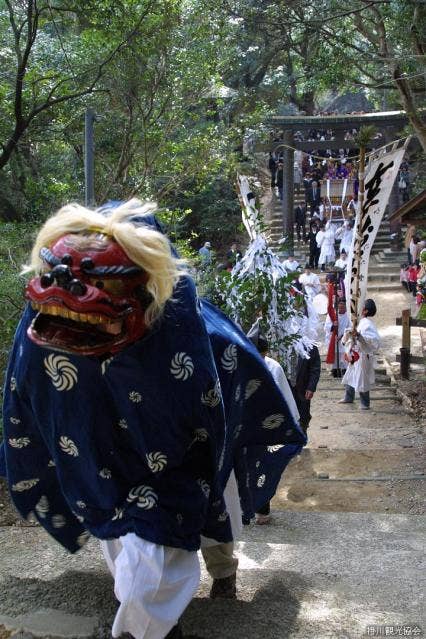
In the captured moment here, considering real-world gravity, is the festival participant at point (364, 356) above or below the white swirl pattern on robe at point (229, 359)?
below

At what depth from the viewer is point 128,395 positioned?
116 inches

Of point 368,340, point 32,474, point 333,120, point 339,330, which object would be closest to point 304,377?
point 368,340

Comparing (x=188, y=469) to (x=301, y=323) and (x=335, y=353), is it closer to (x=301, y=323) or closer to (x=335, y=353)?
(x=301, y=323)

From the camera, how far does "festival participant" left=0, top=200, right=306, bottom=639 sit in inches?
112

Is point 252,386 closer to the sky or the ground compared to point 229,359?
closer to the ground

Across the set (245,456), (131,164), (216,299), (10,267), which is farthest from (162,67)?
(245,456)

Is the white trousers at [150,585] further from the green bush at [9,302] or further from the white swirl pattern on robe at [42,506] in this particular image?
the green bush at [9,302]

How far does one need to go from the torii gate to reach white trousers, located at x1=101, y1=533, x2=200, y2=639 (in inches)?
774

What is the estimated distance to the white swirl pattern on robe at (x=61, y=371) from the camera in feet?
9.82

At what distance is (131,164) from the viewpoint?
431 inches

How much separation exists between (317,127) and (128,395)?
851 inches

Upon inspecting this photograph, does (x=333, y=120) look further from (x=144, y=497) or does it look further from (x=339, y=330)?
(x=144, y=497)

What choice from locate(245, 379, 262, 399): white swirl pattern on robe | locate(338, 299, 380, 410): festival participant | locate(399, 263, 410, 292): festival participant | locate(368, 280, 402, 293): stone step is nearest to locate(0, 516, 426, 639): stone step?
locate(245, 379, 262, 399): white swirl pattern on robe

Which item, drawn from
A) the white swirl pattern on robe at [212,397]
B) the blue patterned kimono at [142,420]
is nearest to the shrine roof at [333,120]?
the blue patterned kimono at [142,420]
